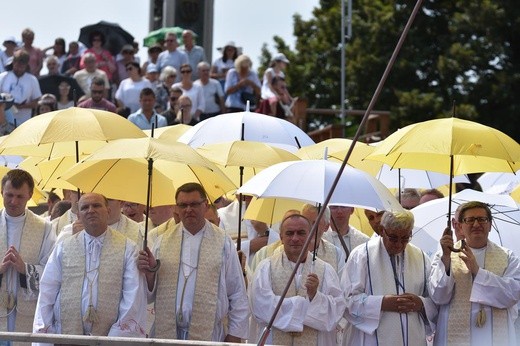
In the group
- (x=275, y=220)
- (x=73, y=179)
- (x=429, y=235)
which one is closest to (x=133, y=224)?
(x=73, y=179)

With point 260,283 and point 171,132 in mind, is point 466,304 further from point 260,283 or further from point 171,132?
point 171,132

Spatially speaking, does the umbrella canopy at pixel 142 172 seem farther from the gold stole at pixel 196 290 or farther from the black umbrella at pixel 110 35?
the black umbrella at pixel 110 35

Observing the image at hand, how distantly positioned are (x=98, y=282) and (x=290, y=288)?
1350 millimetres

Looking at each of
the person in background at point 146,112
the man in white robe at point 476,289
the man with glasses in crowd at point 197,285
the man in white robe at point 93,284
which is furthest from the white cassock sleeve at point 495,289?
the person in background at point 146,112

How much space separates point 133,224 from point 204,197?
1075 millimetres

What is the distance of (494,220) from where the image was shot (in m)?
12.9

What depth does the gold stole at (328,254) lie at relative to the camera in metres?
12.1

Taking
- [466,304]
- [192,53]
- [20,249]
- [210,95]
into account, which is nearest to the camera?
[466,304]

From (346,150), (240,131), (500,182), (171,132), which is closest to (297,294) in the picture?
(240,131)

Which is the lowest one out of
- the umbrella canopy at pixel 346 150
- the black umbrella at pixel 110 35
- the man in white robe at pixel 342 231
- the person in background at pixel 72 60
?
the man in white robe at pixel 342 231

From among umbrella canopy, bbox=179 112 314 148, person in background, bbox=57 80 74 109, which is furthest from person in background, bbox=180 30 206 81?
umbrella canopy, bbox=179 112 314 148

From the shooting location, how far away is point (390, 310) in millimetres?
11469

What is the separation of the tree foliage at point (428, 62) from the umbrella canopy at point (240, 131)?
22.3 m

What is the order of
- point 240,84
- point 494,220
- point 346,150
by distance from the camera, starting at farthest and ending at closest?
point 240,84, point 346,150, point 494,220
